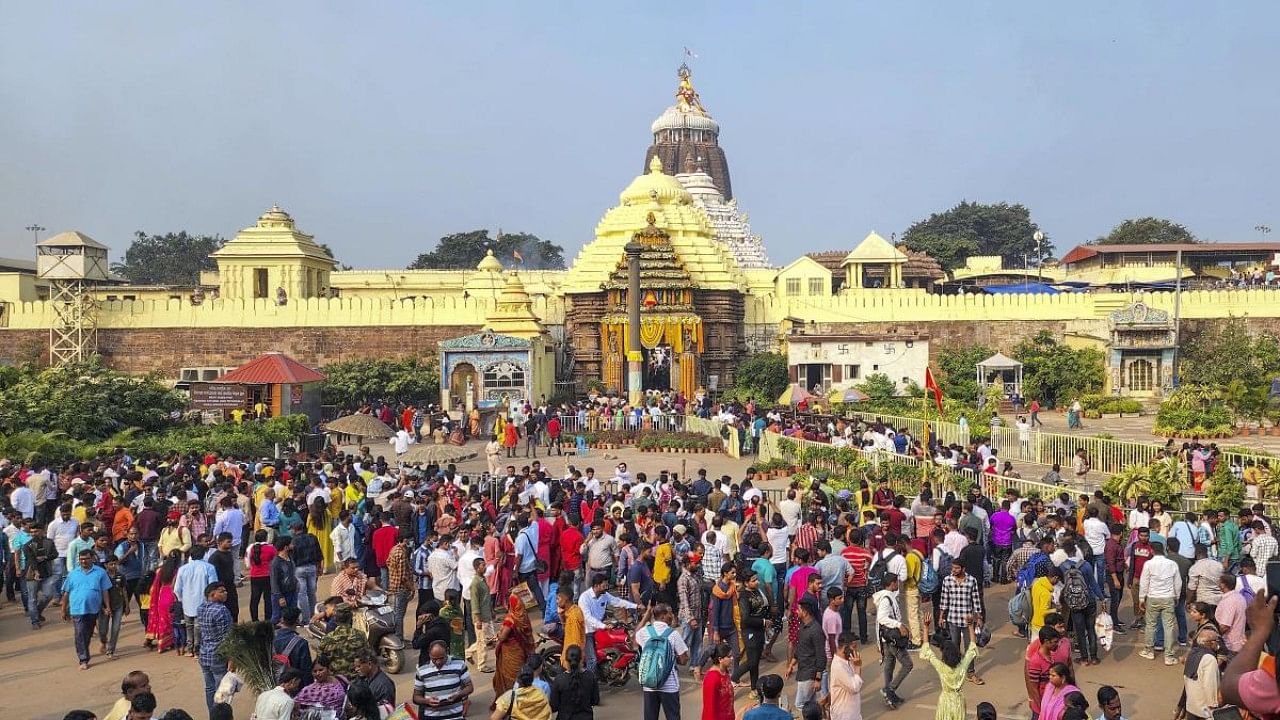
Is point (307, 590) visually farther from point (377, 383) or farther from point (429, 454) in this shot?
point (377, 383)

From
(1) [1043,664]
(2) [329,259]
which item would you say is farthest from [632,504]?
(2) [329,259]

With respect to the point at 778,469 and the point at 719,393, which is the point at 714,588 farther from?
the point at 719,393

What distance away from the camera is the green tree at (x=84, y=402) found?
2302 centimetres

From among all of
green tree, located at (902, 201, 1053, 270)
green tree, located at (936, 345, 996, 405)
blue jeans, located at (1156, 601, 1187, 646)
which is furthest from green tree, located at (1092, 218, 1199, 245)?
blue jeans, located at (1156, 601, 1187, 646)

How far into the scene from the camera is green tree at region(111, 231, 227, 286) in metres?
83.6

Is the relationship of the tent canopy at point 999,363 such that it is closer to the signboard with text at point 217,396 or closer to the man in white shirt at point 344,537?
the signboard with text at point 217,396

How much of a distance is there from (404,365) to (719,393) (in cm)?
963

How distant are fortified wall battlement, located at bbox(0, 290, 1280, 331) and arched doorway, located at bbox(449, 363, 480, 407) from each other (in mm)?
5881

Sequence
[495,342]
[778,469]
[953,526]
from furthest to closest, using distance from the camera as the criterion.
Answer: [495,342]
[778,469]
[953,526]

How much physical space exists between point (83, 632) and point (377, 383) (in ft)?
79.7

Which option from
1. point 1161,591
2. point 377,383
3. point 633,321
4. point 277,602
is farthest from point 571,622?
point 377,383

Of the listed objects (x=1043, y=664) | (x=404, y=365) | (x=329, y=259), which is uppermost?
(x=329, y=259)

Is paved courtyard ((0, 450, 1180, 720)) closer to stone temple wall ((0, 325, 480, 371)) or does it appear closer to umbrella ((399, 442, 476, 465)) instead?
umbrella ((399, 442, 476, 465))

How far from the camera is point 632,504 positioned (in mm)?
14234
